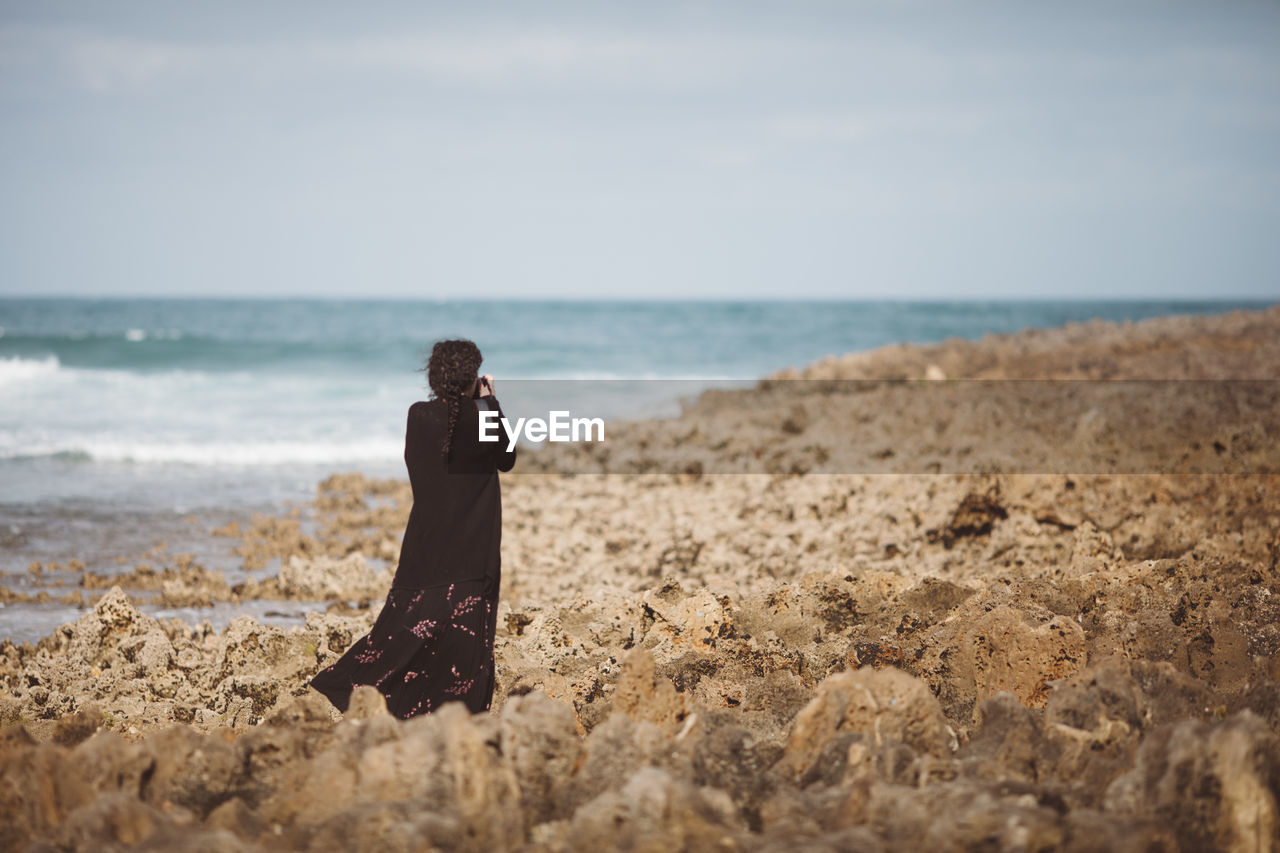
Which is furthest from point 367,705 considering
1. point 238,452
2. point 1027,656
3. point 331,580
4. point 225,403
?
point 225,403

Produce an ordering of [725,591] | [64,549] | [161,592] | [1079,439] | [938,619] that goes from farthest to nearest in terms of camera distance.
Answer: [1079,439] → [64,549] → [161,592] → [725,591] → [938,619]

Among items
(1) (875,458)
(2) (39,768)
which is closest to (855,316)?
(1) (875,458)

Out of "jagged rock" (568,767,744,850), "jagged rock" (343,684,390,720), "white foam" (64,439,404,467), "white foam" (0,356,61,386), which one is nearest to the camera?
"jagged rock" (568,767,744,850)

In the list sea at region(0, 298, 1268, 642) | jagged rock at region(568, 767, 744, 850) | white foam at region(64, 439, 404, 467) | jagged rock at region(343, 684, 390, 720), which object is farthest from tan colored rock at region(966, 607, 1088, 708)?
white foam at region(64, 439, 404, 467)

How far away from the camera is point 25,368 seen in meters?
28.4

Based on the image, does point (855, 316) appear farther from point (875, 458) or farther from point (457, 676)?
point (457, 676)

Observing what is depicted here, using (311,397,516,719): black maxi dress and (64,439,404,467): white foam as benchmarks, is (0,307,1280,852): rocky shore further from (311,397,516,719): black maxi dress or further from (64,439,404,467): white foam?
(64,439,404,467): white foam

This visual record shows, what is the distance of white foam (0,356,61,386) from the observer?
86.2 feet

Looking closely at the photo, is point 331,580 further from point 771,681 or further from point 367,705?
point 771,681

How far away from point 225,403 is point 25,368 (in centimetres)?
1043

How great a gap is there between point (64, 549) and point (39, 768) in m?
7.17

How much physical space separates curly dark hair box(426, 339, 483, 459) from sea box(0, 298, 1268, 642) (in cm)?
195

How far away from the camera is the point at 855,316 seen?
220ft

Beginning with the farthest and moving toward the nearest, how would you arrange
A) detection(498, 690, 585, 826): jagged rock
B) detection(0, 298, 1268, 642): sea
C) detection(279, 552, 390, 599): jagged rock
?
detection(0, 298, 1268, 642): sea, detection(279, 552, 390, 599): jagged rock, detection(498, 690, 585, 826): jagged rock
